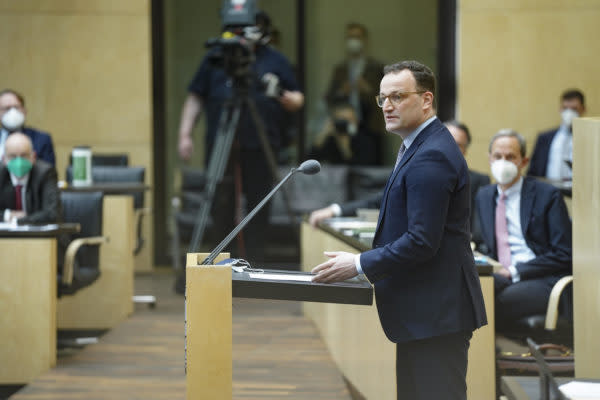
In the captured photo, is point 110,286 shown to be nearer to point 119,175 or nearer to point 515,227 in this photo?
point 119,175

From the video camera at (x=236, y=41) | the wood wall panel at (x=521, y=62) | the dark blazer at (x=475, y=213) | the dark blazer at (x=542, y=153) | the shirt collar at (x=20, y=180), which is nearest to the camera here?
the dark blazer at (x=475, y=213)

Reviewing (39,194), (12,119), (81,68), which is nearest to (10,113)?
(12,119)

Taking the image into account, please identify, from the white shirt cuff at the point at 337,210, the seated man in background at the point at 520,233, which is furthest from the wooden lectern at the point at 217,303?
the white shirt cuff at the point at 337,210

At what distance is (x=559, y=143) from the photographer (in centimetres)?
747

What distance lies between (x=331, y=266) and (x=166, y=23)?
6537 mm

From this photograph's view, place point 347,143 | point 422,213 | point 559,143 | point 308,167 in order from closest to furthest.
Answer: point 422,213
point 308,167
point 559,143
point 347,143

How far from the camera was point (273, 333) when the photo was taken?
5875 millimetres

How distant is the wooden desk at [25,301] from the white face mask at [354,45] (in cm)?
457

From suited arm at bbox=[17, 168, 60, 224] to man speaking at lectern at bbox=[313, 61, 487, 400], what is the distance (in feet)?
10.4

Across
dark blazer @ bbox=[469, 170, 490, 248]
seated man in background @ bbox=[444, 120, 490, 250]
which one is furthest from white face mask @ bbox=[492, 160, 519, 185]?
seated man in background @ bbox=[444, 120, 490, 250]

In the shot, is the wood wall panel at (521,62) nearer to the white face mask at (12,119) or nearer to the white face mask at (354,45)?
the white face mask at (354,45)

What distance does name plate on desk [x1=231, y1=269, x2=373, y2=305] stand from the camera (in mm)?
2491

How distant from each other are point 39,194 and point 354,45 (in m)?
4.12

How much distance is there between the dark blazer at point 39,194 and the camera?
5492mm
